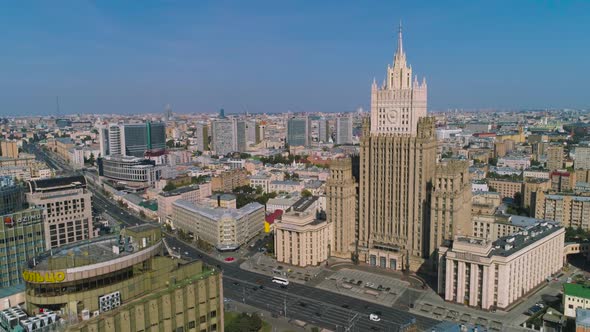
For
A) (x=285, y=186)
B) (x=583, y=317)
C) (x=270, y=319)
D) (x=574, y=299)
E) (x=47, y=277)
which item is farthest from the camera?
(x=285, y=186)

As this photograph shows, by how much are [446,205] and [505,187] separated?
2961 inches

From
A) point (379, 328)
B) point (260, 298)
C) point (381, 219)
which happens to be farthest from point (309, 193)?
point (379, 328)

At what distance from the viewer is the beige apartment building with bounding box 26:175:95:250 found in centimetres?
10088

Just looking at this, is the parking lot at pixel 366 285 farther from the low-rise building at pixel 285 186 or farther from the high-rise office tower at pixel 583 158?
the high-rise office tower at pixel 583 158

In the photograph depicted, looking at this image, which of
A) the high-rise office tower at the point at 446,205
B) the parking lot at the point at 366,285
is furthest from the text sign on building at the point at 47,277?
the high-rise office tower at the point at 446,205

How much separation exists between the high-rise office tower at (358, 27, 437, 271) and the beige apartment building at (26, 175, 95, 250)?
2473 inches

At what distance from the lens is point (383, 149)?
98688mm

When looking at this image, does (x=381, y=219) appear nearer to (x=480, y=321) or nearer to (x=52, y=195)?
(x=480, y=321)

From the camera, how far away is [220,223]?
4412 inches

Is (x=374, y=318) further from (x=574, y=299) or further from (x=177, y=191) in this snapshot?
(x=177, y=191)

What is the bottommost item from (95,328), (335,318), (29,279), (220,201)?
(335,318)

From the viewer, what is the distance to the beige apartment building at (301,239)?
99.2 m

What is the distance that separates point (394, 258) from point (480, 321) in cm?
2465

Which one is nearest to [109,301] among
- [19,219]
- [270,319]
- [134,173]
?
[270,319]
